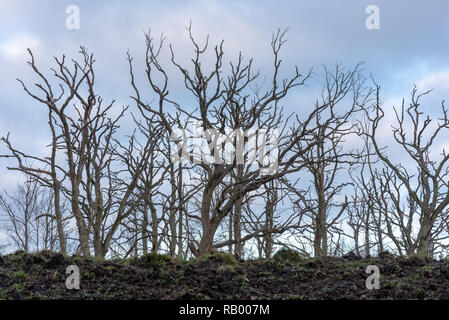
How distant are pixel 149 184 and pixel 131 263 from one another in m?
5.60

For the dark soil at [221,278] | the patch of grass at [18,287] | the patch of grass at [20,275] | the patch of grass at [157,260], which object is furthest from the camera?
the patch of grass at [157,260]

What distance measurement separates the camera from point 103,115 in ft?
36.7

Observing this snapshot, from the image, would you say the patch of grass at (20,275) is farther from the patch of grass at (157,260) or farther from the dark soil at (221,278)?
the patch of grass at (157,260)

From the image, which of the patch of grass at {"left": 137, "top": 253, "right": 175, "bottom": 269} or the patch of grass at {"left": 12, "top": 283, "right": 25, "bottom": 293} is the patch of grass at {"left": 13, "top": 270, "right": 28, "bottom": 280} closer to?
the patch of grass at {"left": 12, "top": 283, "right": 25, "bottom": 293}

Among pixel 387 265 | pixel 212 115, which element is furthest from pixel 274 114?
pixel 387 265

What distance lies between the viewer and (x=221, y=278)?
6535 mm

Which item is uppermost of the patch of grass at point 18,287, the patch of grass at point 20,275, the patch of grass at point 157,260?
the patch of grass at point 157,260

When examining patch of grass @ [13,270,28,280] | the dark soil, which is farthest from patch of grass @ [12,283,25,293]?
patch of grass @ [13,270,28,280]

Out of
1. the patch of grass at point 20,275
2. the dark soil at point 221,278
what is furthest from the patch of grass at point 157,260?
the patch of grass at point 20,275

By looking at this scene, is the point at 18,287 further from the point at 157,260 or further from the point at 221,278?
the point at 221,278

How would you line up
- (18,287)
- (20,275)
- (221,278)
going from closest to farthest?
(18,287) → (221,278) → (20,275)

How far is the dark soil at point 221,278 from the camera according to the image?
609cm

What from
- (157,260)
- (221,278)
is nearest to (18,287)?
(157,260)
